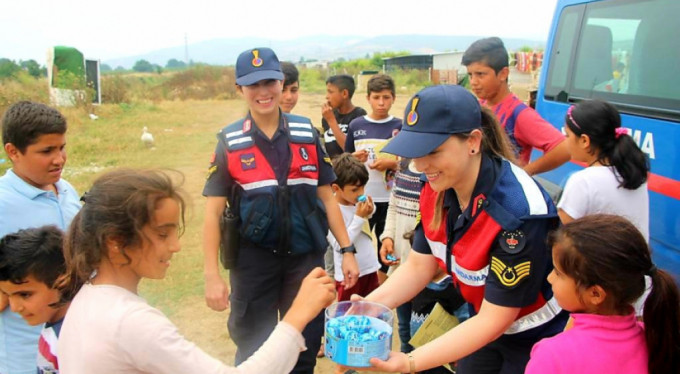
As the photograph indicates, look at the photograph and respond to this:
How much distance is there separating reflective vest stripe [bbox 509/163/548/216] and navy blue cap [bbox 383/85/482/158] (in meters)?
0.25

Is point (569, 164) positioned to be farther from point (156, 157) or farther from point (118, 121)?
point (118, 121)

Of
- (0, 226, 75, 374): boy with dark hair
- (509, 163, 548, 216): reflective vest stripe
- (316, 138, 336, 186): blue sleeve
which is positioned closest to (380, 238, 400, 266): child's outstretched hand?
(316, 138, 336, 186): blue sleeve

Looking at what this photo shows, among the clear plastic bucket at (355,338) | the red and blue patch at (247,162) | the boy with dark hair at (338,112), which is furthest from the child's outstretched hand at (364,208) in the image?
the clear plastic bucket at (355,338)

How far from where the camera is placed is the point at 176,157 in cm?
1154

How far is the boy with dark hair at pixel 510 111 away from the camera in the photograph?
10.9 feet

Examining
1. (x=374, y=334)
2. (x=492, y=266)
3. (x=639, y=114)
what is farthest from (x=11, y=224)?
(x=639, y=114)

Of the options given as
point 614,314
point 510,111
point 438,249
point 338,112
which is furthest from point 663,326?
point 338,112

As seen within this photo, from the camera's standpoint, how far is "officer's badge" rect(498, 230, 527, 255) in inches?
67.6

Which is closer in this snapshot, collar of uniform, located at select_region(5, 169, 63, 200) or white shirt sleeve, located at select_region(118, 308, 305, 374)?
white shirt sleeve, located at select_region(118, 308, 305, 374)

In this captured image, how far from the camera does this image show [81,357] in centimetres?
138

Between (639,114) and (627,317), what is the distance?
2263 mm

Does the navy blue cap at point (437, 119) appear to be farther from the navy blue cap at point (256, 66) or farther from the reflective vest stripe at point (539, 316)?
the navy blue cap at point (256, 66)

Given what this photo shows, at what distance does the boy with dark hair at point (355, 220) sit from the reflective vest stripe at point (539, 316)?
1710 mm

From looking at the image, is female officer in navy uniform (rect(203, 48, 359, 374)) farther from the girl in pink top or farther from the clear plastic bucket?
the girl in pink top
